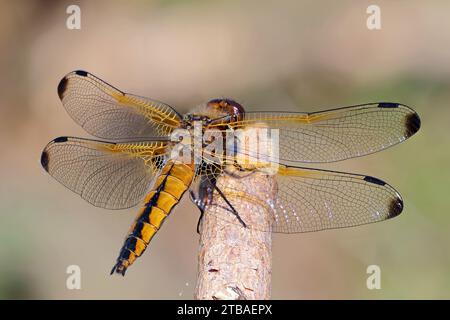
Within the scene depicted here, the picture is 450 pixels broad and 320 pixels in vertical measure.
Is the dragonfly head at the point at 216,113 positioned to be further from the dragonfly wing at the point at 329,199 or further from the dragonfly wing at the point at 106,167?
the dragonfly wing at the point at 329,199

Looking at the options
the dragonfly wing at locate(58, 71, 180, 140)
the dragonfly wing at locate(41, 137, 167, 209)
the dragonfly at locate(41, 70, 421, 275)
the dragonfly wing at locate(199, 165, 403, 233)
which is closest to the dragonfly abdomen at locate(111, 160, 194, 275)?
the dragonfly at locate(41, 70, 421, 275)

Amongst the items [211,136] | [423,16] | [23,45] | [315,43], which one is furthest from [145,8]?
[211,136]

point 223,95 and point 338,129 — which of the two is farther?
point 223,95

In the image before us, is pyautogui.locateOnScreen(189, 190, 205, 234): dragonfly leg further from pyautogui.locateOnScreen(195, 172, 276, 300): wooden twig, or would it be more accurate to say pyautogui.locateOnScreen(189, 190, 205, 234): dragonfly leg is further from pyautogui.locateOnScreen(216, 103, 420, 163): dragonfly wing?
pyautogui.locateOnScreen(216, 103, 420, 163): dragonfly wing

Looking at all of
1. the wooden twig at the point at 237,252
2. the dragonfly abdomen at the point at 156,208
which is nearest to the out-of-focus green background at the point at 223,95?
the dragonfly abdomen at the point at 156,208

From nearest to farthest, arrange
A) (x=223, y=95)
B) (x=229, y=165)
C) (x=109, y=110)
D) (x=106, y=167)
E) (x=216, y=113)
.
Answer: (x=229, y=165), (x=216, y=113), (x=106, y=167), (x=109, y=110), (x=223, y=95)

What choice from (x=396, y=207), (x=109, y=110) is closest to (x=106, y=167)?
(x=109, y=110)

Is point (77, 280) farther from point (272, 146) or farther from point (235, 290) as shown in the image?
point (235, 290)

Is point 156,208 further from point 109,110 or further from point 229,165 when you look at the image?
point 109,110
